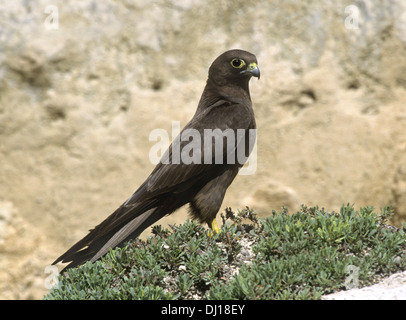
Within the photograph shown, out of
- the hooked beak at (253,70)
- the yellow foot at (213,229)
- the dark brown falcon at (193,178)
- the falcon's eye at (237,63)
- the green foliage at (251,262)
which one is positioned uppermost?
the falcon's eye at (237,63)

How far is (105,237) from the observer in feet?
18.7

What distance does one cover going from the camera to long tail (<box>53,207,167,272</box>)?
18.1ft

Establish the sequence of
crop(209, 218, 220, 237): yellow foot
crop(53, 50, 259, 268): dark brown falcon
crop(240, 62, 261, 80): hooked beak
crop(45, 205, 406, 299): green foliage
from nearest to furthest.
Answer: crop(45, 205, 406, 299): green foliage
crop(53, 50, 259, 268): dark brown falcon
crop(209, 218, 220, 237): yellow foot
crop(240, 62, 261, 80): hooked beak

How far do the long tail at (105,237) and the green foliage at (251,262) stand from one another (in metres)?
0.11

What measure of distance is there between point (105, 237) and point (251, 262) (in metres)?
1.46

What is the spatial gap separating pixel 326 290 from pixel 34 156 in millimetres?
5405

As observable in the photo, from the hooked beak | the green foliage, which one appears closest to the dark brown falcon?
the hooked beak

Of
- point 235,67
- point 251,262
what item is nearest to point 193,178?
point 251,262

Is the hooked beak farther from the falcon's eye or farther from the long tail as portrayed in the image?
the long tail

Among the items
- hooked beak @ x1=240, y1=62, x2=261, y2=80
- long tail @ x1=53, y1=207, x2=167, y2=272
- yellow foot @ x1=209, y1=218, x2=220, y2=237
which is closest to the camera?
long tail @ x1=53, y1=207, x2=167, y2=272

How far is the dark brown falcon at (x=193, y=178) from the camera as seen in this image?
564 cm

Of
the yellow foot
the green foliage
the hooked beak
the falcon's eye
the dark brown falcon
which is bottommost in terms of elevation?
the green foliage

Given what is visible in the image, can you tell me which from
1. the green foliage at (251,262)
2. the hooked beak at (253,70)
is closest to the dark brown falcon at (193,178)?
the hooked beak at (253,70)

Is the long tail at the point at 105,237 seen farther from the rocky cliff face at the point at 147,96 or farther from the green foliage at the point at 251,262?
the rocky cliff face at the point at 147,96
